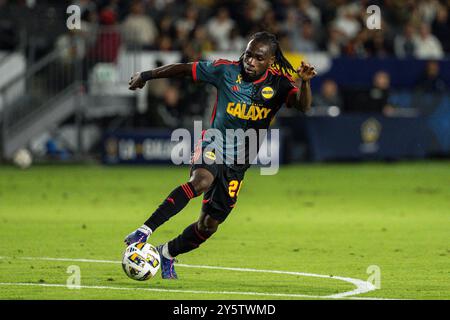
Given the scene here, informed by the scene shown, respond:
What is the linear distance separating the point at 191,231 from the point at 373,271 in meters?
1.80

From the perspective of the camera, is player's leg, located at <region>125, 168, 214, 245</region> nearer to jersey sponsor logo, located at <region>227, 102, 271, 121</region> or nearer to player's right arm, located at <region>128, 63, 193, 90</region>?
jersey sponsor logo, located at <region>227, 102, 271, 121</region>

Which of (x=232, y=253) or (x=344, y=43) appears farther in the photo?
(x=344, y=43)

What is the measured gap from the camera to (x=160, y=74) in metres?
10.7

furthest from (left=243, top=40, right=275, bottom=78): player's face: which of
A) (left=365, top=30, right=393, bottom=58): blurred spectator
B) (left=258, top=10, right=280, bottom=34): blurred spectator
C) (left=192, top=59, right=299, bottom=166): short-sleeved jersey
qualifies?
(left=365, top=30, right=393, bottom=58): blurred spectator

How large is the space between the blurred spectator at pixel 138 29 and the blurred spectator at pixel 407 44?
22.1 ft

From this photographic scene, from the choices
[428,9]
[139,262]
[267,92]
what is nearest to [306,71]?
[267,92]

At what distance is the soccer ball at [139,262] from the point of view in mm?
10016

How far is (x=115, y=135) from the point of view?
26.0 m

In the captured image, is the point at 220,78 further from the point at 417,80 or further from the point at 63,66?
the point at 417,80

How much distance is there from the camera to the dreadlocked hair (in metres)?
10.7

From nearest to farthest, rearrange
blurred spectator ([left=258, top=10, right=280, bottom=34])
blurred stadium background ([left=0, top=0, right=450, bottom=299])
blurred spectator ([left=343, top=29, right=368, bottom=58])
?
blurred stadium background ([left=0, top=0, right=450, bottom=299]) < blurred spectator ([left=258, top=10, right=280, bottom=34]) < blurred spectator ([left=343, top=29, right=368, bottom=58])

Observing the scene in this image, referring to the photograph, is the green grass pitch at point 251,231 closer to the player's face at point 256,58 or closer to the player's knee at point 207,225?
the player's knee at point 207,225

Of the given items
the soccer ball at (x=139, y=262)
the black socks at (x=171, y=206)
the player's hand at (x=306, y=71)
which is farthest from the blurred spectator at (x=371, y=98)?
the soccer ball at (x=139, y=262)
